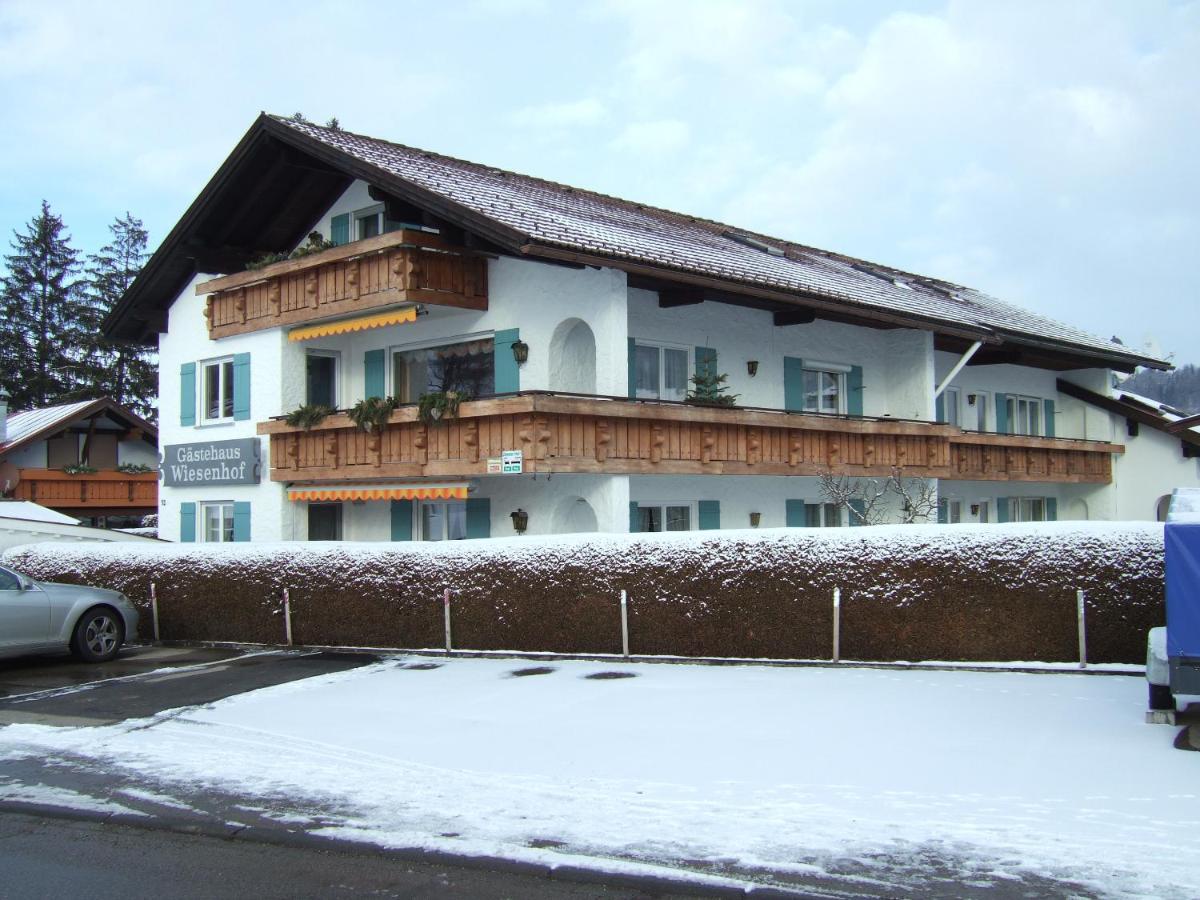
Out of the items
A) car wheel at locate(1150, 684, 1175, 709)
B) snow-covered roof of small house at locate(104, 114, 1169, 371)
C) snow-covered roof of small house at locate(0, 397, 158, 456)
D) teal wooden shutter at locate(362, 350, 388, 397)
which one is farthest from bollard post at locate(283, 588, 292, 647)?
snow-covered roof of small house at locate(0, 397, 158, 456)

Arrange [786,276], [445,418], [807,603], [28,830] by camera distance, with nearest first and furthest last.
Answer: [28,830]
[807,603]
[445,418]
[786,276]

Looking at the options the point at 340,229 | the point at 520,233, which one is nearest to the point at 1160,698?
the point at 520,233

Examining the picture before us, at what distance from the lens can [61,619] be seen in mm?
15195

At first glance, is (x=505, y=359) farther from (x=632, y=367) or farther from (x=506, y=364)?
(x=632, y=367)

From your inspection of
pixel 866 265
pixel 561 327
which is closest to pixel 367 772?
pixel 561 327

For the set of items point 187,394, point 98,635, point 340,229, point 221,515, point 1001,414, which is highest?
point 340,229

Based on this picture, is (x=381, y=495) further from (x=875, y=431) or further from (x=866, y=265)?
(x=866, y=265)

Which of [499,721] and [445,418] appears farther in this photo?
[445,418]

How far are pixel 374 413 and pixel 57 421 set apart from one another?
79.8 feet

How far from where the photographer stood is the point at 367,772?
28.7 feet

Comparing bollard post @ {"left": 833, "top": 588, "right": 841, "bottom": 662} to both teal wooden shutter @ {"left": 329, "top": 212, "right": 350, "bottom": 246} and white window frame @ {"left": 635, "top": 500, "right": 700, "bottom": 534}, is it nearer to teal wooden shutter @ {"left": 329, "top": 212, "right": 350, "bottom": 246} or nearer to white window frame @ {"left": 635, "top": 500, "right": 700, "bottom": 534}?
white window frame @ {"left": 635, "top": 500, "right": 700, "bottom": 534}

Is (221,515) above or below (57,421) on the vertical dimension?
below

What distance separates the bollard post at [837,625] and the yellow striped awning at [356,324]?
8.96 m

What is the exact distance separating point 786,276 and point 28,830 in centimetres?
1659
